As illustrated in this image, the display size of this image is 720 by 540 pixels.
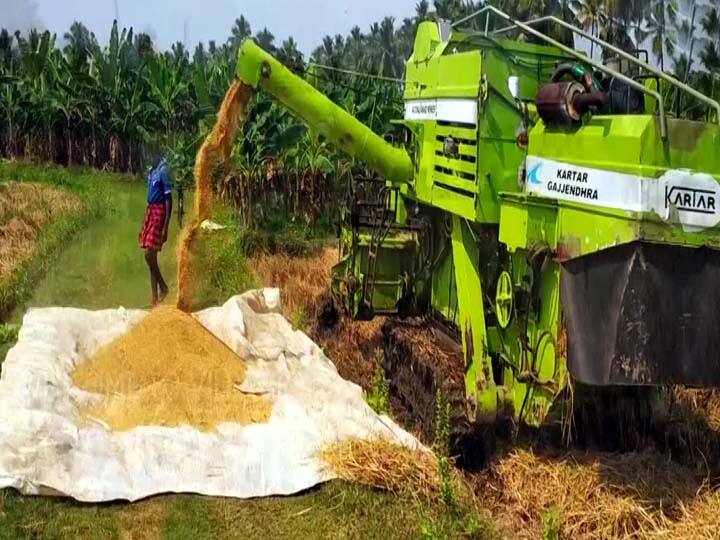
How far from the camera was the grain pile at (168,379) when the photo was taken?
19.7 ft

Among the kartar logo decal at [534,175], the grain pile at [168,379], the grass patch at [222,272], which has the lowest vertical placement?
the grain pile at [168,379]

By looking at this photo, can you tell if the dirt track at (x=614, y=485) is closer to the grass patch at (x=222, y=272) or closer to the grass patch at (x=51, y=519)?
the grass patch at (x=51, y=519)

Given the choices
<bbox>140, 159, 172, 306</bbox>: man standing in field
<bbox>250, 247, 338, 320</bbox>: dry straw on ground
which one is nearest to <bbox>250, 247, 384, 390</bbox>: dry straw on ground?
<bbox>250, 247, 338, 320</bbox>: dry straw on ground

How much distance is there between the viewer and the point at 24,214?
46.4 ft

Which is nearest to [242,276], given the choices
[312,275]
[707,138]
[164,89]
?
[312,275]

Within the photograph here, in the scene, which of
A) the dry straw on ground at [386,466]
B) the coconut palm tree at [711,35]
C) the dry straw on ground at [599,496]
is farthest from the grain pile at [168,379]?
the coconut palm tree at [711,35]

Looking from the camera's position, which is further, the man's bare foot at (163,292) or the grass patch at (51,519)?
the man's bare foot at (163,292)

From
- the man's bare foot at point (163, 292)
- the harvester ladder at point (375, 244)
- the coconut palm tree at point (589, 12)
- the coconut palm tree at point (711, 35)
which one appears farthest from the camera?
the coconut palm tree at point (589, 12)

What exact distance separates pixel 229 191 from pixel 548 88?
10.0 meters

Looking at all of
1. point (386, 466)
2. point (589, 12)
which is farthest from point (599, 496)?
point (589, 12)

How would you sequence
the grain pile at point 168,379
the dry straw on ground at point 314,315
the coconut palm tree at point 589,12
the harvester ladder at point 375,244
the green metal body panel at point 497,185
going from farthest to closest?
the coconut palm tree at point 589,12, the dry straw on ground at point 314,315, the harvester ladder at point 375,244, the grain pile at point 168,379, the green metal body panel at point 497,185

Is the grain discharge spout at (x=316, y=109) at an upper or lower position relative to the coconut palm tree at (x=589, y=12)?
lower

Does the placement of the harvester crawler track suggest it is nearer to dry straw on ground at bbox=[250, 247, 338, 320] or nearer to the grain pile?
the grain pile

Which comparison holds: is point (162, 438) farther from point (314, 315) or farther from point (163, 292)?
point (163, 292)
